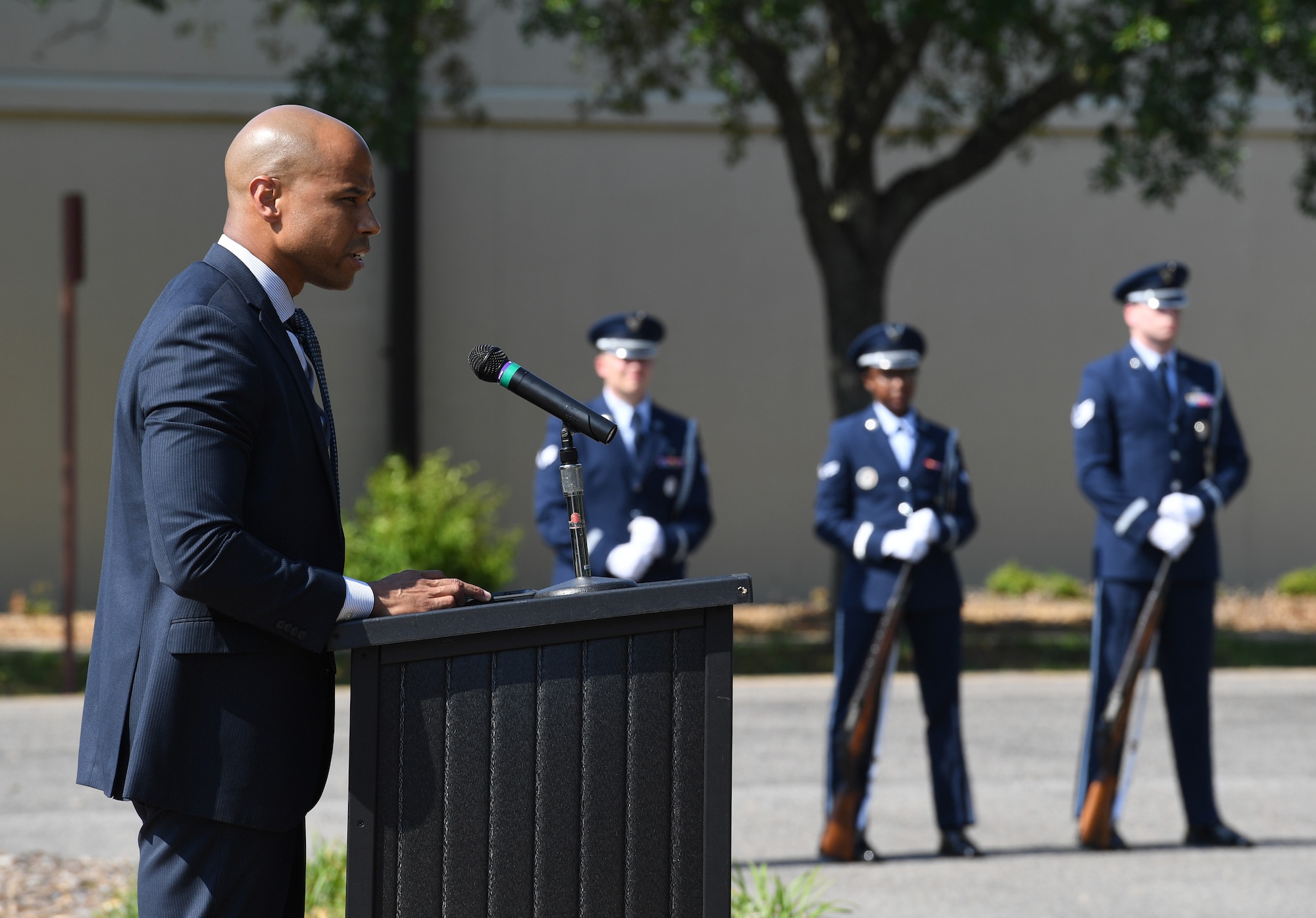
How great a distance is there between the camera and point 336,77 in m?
10.5

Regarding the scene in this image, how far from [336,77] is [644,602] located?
8.91m

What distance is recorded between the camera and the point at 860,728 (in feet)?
18.7

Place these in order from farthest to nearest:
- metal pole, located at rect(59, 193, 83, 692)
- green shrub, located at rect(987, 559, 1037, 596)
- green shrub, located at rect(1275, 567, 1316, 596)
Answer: green shrub, located at rect(1275, 567, 1316, 596), green shrub, located at rect(987, 559, 1037, 596), metal pole, located at rect(59, 193, 83, 692)

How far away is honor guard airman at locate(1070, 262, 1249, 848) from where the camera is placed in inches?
230

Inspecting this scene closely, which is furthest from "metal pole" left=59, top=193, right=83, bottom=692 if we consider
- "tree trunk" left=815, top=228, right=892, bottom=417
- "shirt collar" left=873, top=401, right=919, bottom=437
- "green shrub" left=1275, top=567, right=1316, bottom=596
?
"green shrub" left=1275, top=567, right=1316, bottom=596

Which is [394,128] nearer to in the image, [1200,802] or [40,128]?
[40,128]

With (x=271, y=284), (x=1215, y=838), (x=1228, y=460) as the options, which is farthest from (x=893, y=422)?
(x=271, y=284)

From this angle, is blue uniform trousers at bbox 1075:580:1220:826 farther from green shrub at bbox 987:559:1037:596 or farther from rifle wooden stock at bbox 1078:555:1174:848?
green shrub at bbox 987:559:1037:596

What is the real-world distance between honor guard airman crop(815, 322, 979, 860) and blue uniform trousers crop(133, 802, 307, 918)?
3.54 metres

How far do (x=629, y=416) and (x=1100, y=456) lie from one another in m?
1.84

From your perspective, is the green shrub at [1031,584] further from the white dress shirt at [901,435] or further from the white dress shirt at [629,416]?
the white dress shirt at [629,416]

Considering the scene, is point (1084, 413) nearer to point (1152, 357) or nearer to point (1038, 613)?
point (1152, 357)

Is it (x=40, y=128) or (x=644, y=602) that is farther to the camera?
(x=40, y=128)

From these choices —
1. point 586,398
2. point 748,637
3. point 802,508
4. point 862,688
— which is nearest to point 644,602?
point 862,688
